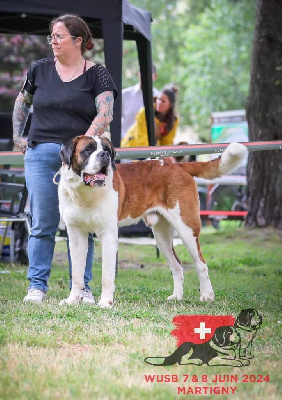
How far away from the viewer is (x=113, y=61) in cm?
824

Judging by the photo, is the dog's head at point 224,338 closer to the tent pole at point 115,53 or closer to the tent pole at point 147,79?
the tent pole at point 115,53

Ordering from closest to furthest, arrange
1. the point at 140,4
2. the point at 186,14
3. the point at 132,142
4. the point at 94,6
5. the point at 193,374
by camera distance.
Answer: the point at 193,374 → the point at 94,6 → the point at 132,142 → the point at 140,4 → the point at 186,14

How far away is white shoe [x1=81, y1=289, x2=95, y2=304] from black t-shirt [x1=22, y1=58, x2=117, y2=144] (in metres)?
1.24

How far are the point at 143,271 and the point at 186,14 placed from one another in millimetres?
25362

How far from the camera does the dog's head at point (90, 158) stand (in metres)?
5.52

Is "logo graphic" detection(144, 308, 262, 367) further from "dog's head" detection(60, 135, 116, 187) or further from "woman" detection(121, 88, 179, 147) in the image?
"woman" detection(121, 88, 179, 147)

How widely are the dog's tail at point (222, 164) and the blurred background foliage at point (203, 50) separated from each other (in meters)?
20.0

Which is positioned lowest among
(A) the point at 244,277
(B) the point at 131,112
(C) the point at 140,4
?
(A) the point at 244,277

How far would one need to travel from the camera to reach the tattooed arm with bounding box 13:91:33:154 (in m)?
6.46

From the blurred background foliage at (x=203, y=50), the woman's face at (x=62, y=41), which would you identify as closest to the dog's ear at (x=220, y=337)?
the woman's face at (x=62, y=41)

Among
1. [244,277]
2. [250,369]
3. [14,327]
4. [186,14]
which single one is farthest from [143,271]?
[186,14]

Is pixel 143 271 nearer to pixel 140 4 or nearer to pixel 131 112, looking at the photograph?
pixel 131 112

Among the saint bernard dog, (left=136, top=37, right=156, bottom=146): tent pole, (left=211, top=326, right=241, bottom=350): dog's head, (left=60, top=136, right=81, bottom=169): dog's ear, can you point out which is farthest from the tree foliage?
(left=211, top=326, right=241, bottom=350): dog's head

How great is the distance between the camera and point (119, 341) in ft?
15.7
